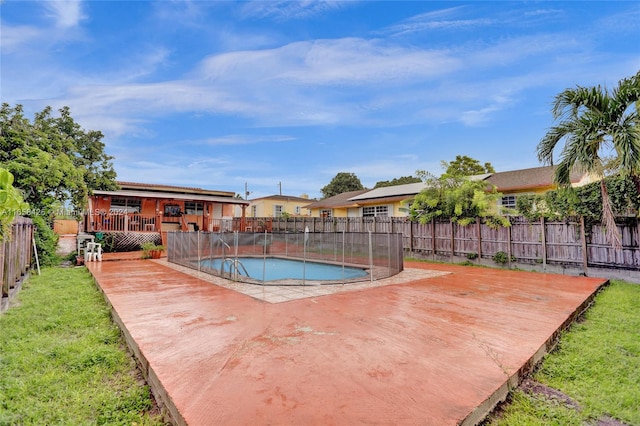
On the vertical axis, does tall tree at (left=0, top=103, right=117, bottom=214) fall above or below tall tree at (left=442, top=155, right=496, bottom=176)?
below

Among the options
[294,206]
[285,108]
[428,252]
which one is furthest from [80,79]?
[294,206]

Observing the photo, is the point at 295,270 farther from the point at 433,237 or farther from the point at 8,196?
the point at 433,237

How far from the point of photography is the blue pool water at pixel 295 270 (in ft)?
27.2

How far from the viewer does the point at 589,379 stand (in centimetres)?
304

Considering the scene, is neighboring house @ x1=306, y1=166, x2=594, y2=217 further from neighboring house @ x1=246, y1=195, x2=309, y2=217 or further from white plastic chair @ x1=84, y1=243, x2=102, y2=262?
white plastic chair @ x1=84, y1=243, x2=102, y2=262

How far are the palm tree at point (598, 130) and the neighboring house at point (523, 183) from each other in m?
6.53

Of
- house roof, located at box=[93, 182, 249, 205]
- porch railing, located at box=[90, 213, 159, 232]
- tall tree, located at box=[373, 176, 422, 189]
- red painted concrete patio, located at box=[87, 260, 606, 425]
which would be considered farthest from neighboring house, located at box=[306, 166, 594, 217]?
tall tree, located at box=[373, 176, 422, 189]

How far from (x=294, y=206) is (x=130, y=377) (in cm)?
3052

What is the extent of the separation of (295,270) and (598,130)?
8.19m

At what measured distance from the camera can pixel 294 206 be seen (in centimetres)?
3353

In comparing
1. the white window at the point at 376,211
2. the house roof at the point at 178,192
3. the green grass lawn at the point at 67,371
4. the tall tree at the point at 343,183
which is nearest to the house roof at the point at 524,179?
the white window at the point at 376,211

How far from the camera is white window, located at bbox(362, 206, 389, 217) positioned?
68.1 ft

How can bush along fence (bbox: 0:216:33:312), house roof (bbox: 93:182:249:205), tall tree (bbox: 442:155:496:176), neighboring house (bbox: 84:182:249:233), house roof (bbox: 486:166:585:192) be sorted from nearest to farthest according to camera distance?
bush along fence (bbox: 0:216:33:312), house roof (bbox: 486:166:585:192), neighboring house (bbox: 84:182:249:233), house roof (bbox: 93:182:249:205), tall tree (bbox: 442:155:496:176)

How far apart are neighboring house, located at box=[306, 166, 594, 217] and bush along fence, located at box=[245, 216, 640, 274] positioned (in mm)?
1881
